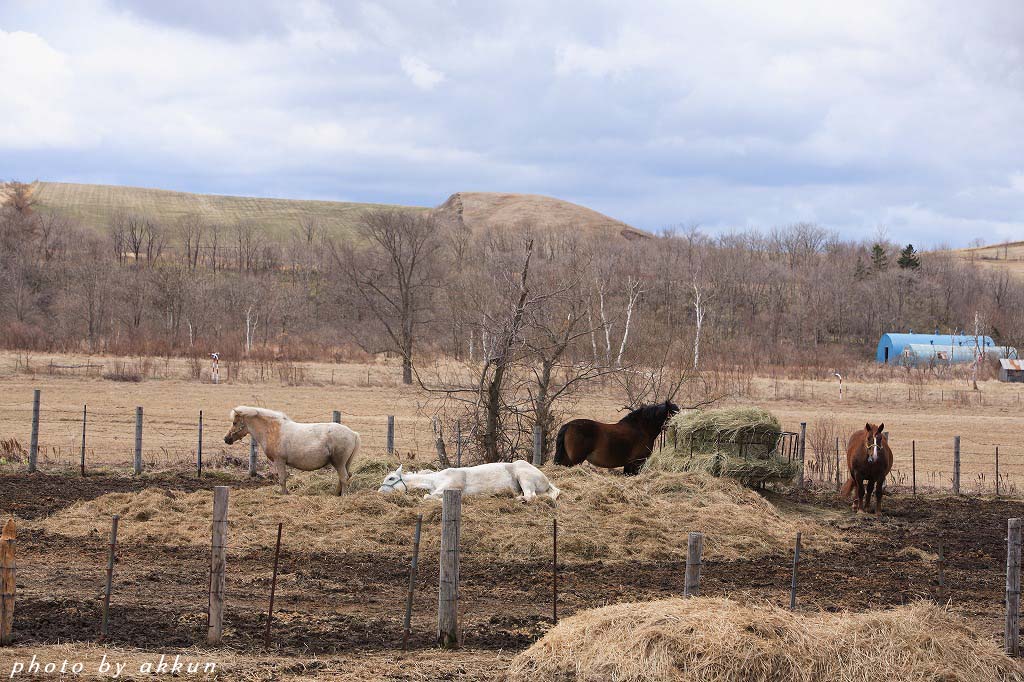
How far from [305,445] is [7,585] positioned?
682 cm

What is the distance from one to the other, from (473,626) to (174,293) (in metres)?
63.6

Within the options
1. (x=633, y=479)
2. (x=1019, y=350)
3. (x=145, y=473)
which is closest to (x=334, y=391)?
(x=145, y=473)

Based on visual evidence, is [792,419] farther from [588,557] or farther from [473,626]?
[473,626]

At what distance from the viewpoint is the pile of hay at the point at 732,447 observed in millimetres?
14328

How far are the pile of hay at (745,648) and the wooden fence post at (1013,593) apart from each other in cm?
79

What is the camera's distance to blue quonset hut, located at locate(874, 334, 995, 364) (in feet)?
213

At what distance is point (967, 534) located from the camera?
12500 mm

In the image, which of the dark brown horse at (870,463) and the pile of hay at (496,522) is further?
the dark brown horse at (870,463)

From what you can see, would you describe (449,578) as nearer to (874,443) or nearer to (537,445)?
(537,445)

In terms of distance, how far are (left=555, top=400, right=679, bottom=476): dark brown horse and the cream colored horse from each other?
12.2 feet

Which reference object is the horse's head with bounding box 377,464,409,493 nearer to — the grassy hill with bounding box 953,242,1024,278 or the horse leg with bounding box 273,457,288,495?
the horse leg with bounding box 273,457,288,495

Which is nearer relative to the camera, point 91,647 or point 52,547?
point 91,647

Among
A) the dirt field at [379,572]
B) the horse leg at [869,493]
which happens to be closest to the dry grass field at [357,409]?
the dirt field at [379,572]

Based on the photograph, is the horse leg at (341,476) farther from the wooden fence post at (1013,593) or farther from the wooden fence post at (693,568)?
the wooden fence post at (1013,593)
